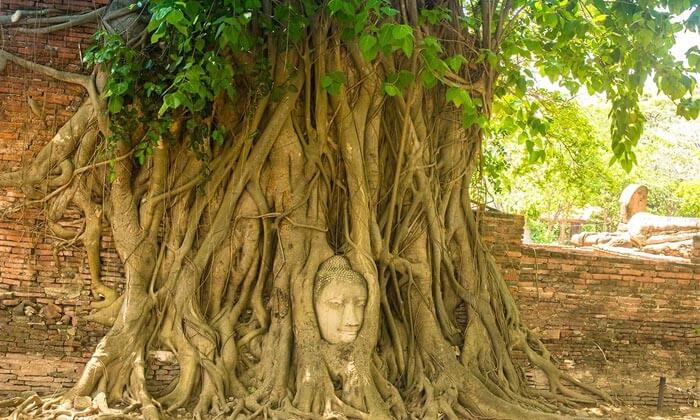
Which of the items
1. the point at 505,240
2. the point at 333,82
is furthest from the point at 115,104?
the point at 505,240

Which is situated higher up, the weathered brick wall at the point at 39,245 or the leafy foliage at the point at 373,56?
the leafy foliage at the point at 373,56

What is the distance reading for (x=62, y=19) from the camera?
600 cm

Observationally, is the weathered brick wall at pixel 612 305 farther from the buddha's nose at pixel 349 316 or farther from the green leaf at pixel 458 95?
the green leaf at pixel 458 95

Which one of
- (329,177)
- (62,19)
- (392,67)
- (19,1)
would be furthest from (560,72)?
(19,1)

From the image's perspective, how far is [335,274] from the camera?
5.62 meters

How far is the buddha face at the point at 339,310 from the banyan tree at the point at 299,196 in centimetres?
1

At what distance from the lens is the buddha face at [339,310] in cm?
557

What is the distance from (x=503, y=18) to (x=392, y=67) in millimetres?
1043

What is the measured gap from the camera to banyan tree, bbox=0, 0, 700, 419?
17.7 feet

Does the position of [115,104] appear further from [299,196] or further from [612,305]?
[612,305]

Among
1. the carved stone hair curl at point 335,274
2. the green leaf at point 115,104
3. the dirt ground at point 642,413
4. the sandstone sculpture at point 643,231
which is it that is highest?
the sandstone sculpture at point 643,231

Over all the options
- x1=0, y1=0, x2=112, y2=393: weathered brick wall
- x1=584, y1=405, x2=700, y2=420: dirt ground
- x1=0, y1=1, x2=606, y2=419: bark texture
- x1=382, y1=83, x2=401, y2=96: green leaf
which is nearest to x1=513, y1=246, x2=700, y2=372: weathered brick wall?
x1=584, y1=405, x2=700, y2=420: dirt ground

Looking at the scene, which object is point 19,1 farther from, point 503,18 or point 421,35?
point 503,18

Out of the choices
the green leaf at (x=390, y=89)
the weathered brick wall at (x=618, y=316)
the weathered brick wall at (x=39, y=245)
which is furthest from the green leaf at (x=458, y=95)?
the weathered brick wall at (x=39, y=245)
